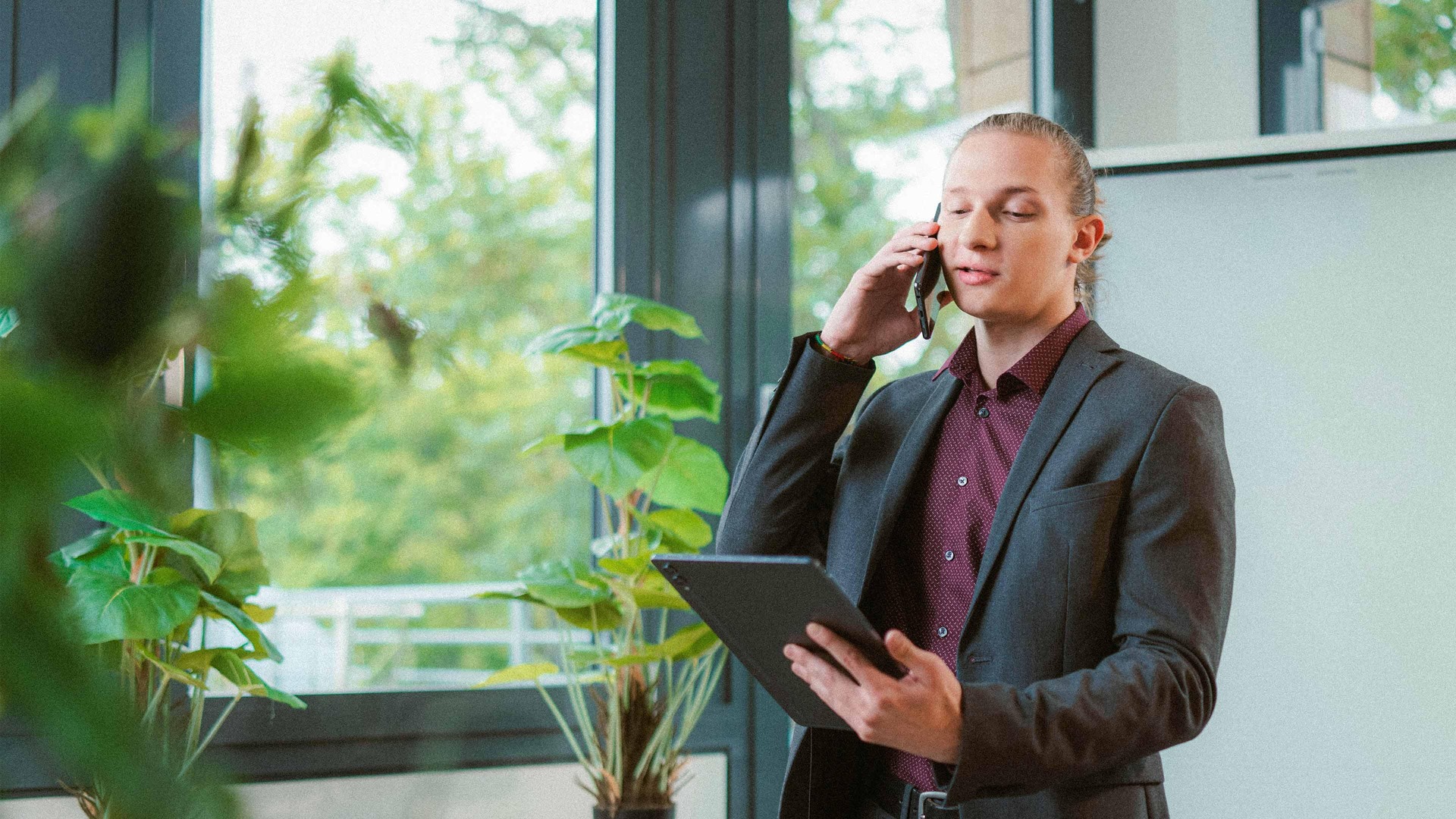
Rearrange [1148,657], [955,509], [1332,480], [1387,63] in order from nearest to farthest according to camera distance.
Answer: [1148,657] → [955,509] → [1332,480] → [1387,63]

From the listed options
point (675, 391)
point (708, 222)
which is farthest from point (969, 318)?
point (675, 391)

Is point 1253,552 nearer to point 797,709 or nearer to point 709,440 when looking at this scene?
point 709,440

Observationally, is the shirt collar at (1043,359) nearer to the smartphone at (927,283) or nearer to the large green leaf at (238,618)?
the smartphone at (927,283)

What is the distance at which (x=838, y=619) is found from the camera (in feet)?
3.34

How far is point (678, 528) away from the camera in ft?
7.37

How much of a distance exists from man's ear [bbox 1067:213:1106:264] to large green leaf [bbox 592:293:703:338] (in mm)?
937

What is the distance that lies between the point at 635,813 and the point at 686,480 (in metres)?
0.60

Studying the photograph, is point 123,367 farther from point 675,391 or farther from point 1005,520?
point 675,391

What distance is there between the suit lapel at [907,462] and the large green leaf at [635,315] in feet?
2.67

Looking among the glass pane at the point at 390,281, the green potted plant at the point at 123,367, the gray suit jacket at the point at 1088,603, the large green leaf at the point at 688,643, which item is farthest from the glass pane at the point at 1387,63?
the green potted plant at the point at 123,367

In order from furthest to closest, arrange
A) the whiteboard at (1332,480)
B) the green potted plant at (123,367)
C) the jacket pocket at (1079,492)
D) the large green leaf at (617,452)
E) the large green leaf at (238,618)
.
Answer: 1. the whiteboard at (1332,480)
2. the large green leaf at (617,452)
3. the large green leaf at (238,618)
4. the jacket pocket at (1079,492)
5. the green potted plant at (123,367)

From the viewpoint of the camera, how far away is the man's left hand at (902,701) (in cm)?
104

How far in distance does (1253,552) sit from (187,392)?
Result: 8.15 ft

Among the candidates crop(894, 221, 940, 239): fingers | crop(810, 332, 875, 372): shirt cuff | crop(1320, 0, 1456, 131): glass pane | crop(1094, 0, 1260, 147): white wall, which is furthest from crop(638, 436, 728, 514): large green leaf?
crop(1320, 0, 1456, 131): glass pane
